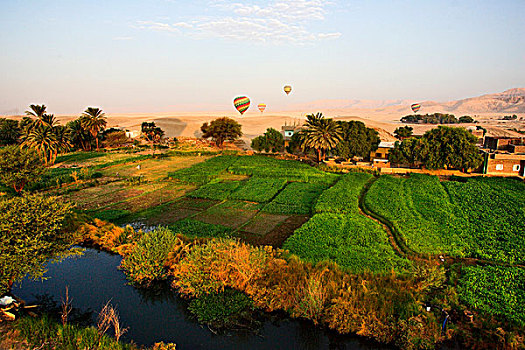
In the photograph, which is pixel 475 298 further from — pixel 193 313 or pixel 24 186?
pixel 24 186

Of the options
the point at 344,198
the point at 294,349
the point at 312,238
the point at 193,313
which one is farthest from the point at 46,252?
the point at 344,198

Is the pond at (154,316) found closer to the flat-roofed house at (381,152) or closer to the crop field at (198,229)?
the crop field at (198,229)

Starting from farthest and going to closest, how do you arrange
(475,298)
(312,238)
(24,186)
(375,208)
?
(24,186) < (375,208) < (312,238) < (475,298)

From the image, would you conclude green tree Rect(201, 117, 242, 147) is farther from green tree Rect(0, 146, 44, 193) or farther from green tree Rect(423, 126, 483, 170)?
green tree Rect(423, 126, 483, 170)

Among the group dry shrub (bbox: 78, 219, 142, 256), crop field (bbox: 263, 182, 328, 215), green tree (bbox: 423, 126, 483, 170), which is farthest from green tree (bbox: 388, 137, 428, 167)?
dry shrub (bbox: 78, 219, 142, 256)

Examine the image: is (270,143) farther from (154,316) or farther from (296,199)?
(154,316)

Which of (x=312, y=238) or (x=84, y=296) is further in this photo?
(x=312, y=238)

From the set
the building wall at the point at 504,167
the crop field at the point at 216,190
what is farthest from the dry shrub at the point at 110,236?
the building wall at the point at 504,167
